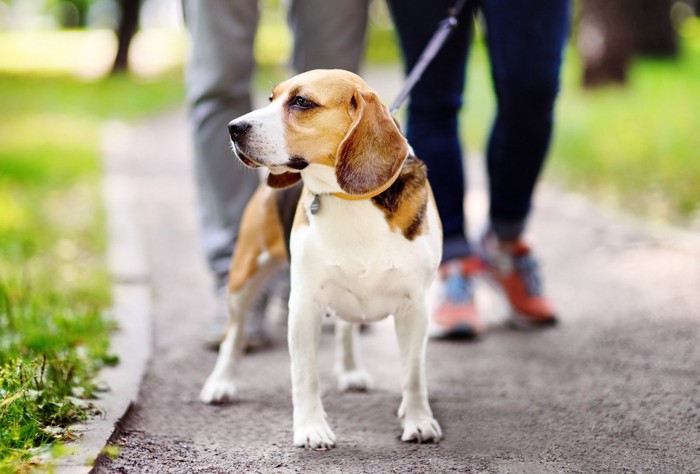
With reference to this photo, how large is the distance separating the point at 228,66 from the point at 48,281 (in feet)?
5.77

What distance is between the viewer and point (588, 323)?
453cm

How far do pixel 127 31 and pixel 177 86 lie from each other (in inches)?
172

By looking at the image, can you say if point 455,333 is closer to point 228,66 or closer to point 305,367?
point 305,367

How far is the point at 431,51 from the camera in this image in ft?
11.8

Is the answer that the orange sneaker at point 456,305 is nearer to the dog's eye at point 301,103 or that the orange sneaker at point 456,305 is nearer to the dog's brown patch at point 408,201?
the dog's brown patch at point 408,201

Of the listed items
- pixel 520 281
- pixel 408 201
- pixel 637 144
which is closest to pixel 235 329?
pixel 408 201

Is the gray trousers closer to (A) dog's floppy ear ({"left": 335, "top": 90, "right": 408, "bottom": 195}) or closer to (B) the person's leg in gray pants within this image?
(B) the person's leg in gray pants

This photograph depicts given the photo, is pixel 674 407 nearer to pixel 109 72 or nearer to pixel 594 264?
pixel 594 264

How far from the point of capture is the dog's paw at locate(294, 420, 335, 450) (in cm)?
302

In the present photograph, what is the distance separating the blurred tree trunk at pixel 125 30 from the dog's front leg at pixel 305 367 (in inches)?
851

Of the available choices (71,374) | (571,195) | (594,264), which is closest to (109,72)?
(571,195)

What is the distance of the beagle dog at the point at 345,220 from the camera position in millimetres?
2850

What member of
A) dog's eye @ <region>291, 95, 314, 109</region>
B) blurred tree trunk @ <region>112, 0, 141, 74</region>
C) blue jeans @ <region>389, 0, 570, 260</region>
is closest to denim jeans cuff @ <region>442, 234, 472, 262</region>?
blue jeans @ <region>389, 0, 570, 260</region>

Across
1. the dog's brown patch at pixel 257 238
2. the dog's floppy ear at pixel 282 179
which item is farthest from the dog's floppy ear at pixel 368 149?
the dog's brown patch at pixel 257 238
